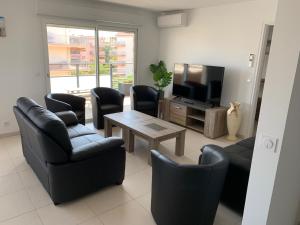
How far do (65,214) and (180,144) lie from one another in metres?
1.93

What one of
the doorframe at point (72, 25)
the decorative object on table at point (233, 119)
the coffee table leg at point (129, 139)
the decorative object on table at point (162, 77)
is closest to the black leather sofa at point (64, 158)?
the coffee table leg at point (129, 139)

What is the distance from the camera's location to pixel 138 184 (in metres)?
2.87

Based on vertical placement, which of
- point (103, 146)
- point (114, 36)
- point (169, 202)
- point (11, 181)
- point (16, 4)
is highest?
point (16, 4)

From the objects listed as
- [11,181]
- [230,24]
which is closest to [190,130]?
[230,24]

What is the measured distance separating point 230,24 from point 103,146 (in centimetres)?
351

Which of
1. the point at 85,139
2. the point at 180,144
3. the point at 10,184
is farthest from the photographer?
the point at 180,144

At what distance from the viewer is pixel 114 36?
5.37 meters

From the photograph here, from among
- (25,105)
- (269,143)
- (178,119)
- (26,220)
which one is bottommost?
(26,220)

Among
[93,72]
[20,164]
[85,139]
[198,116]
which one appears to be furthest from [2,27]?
[198,116]

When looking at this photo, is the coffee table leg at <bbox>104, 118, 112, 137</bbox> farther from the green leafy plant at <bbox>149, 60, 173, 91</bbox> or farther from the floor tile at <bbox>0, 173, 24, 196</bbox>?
the green leafy plant at <bbox>149, 60, 173, 91</bbox>

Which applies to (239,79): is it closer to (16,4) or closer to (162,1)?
(162,1)

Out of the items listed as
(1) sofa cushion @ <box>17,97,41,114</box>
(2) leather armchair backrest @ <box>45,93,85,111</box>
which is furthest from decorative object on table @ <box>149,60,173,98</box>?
(1) sofa cushion @ <box>17,97,41,114</box>

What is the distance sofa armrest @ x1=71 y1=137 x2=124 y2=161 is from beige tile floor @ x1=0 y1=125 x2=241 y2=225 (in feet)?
1.80

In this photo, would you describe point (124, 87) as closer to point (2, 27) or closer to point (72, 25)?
point (72, 25)
